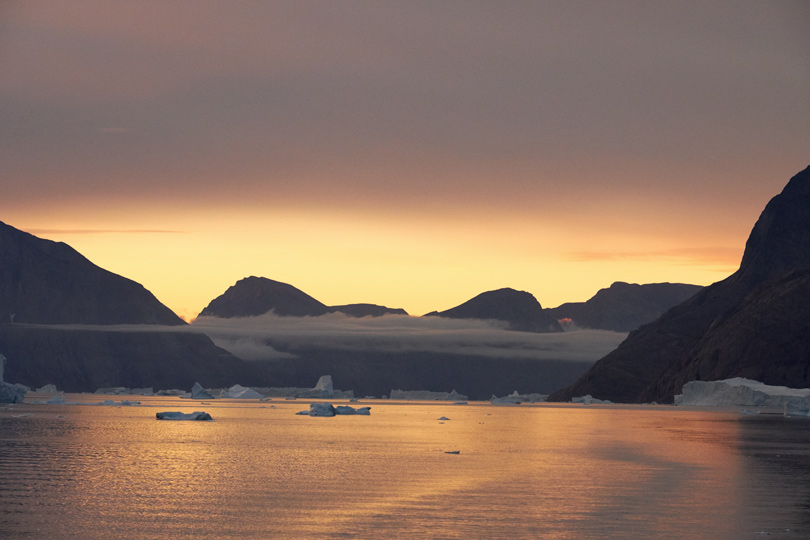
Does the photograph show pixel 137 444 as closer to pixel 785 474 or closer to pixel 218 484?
pixel 218 484

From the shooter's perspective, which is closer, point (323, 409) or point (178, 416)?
point (178, 416)

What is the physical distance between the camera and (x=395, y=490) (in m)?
38.6

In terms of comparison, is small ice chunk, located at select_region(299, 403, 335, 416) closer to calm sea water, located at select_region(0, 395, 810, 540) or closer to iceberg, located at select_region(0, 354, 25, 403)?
iceberg, located at select_region(0, 354, 25, 403)

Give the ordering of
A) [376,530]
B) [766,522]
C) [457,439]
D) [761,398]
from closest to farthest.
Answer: [376,530] < [766,522] < [457,439] < [761,398]

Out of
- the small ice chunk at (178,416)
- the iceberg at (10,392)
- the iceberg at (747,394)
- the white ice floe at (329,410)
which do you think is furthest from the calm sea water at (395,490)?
the iceberg at (747,394)

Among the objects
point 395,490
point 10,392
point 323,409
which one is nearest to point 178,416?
point 323,409

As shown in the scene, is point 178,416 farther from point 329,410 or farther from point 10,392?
point 10,392

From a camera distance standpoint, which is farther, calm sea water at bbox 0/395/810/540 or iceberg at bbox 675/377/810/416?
iceberg at bbox 675/377/810/416

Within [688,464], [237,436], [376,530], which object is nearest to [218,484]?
[376,530]

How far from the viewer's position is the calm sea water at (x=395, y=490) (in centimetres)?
2906

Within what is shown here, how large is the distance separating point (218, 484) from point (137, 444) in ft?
87.4

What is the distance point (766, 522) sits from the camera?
30.5 metres

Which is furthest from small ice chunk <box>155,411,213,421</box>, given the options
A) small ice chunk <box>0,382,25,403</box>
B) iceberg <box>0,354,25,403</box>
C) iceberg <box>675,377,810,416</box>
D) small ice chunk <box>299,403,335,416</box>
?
iceberg <box>675,377,810,416</box>

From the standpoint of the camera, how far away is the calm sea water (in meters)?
29.1
